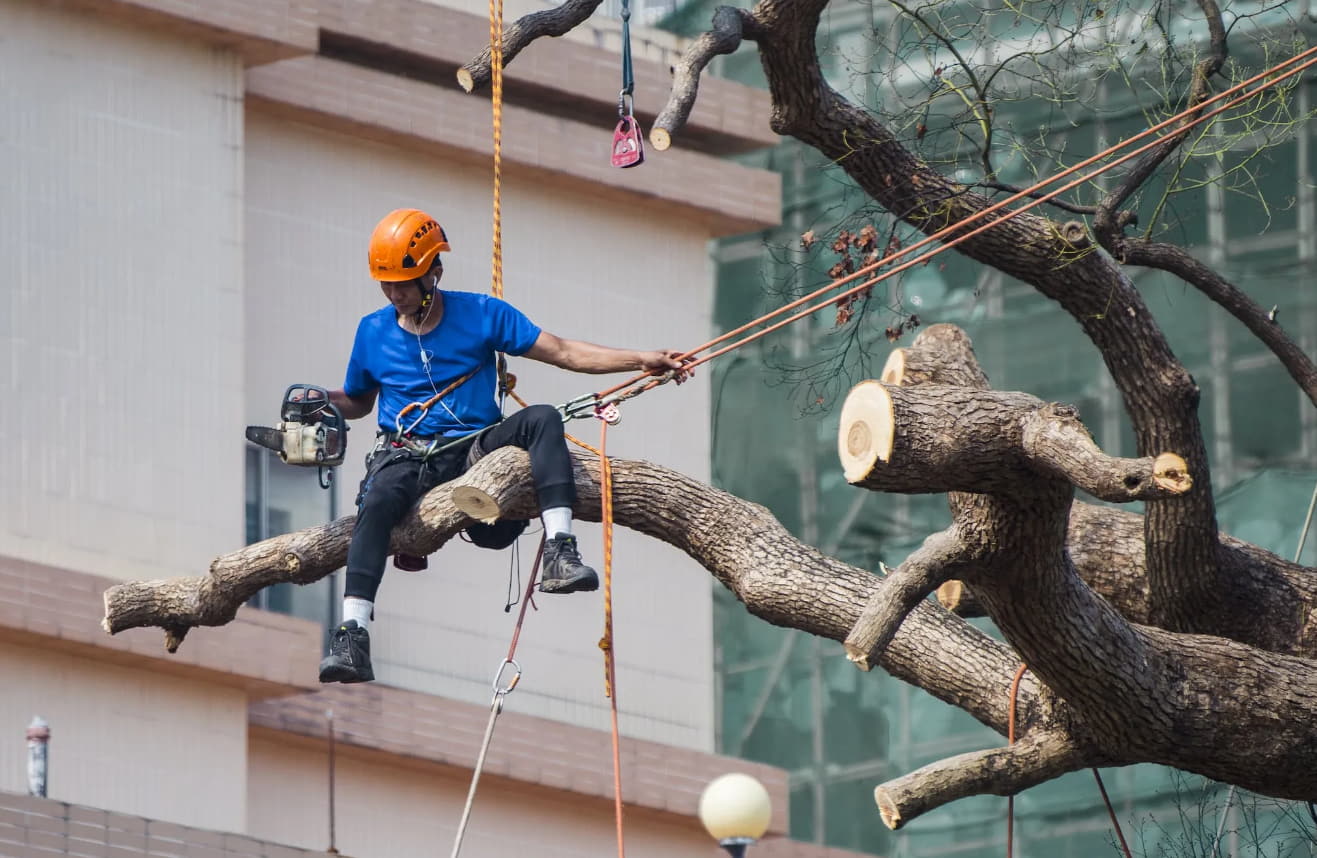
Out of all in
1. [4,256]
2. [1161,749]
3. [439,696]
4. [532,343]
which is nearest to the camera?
[1161,749]

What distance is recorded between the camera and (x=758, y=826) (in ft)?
46.8

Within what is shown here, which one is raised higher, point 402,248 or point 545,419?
point 402,248

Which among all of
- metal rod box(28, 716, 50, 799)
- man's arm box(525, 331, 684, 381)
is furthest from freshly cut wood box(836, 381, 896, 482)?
metal rod box(28, 716, 50, 799)

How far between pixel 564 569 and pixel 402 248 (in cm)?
134

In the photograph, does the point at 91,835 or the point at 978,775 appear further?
the point at 91,835

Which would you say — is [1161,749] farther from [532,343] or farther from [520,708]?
[520,708]

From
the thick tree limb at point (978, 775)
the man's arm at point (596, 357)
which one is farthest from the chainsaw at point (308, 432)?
the thick tree limb at point (978, 775)

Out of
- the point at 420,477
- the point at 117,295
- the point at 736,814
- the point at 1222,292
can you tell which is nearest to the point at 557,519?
the point at 420,477

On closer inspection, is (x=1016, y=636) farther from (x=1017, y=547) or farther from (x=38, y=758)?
(x=38, y=758)

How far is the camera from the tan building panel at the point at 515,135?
2012 centimetres

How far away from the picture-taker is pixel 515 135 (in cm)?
2125

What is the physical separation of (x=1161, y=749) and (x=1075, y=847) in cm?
1671

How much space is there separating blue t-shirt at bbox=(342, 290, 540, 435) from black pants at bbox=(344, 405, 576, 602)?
145mm

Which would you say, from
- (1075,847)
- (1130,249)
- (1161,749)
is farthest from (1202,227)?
(1161,749)
